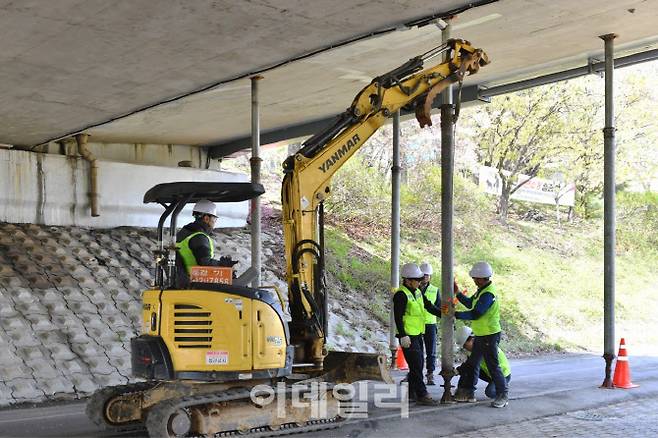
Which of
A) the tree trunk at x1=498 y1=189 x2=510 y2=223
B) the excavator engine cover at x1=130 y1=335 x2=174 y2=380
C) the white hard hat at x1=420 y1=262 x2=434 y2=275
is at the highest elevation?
the tree trunk at x1=498 y1=189 x2=510 y2=223

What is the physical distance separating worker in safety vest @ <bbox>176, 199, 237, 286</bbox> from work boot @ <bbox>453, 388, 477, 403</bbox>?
3842 millimetres

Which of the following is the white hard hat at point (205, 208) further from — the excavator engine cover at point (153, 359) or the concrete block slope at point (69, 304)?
the concrete block slope at point (69, 304)

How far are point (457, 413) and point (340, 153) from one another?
11.3 feet

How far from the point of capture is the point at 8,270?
602 inches

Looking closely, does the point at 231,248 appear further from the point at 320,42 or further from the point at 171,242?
the point at 171,242

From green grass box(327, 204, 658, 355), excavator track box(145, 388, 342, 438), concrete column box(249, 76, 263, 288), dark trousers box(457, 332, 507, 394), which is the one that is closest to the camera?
excavator track box(145, 388, 342, 438)

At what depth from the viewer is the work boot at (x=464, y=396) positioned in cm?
1034

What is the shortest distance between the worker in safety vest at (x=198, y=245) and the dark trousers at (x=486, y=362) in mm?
3696

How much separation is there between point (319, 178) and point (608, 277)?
4.86 meters

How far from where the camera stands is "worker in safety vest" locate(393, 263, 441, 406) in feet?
33.8

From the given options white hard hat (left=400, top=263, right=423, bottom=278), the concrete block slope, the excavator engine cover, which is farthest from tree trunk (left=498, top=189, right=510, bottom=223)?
the excavator engine cover

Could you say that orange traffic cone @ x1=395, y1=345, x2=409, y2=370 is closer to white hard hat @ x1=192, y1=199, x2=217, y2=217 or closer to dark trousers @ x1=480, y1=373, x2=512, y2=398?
dark trousers @ x1=480, y1=373, x2=512, y2=398

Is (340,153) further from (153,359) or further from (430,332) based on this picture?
(430,332)

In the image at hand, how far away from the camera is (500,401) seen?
9992mm
